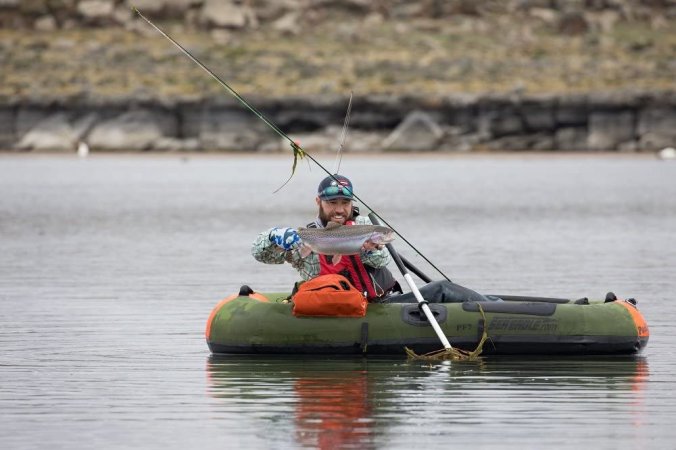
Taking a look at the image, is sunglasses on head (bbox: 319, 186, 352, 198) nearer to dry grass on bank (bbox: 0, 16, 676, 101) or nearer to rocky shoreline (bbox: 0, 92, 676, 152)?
rocky shoreline (bbox: 0, 92, 676, 152)

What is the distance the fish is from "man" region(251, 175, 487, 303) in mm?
82

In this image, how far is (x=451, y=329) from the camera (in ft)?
47.6

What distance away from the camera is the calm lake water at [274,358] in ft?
37.6

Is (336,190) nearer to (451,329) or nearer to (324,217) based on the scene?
(324,217)

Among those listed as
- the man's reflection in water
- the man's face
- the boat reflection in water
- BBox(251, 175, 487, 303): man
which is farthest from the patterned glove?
the man's reflection in water

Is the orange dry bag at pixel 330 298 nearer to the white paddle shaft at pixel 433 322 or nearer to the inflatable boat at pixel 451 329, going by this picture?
the inflatable boat at pixel 451 329

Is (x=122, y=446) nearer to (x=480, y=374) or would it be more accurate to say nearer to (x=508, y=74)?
(x=480, y=374)

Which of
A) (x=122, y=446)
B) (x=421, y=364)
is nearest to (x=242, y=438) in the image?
(x=122, y=446)

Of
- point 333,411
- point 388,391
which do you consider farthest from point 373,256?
point 333,411

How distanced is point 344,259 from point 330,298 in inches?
14.3

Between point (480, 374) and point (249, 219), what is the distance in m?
24.0

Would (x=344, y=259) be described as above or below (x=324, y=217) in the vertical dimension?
below

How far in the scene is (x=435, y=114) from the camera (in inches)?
3172

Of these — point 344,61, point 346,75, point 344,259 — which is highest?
point 344,61
